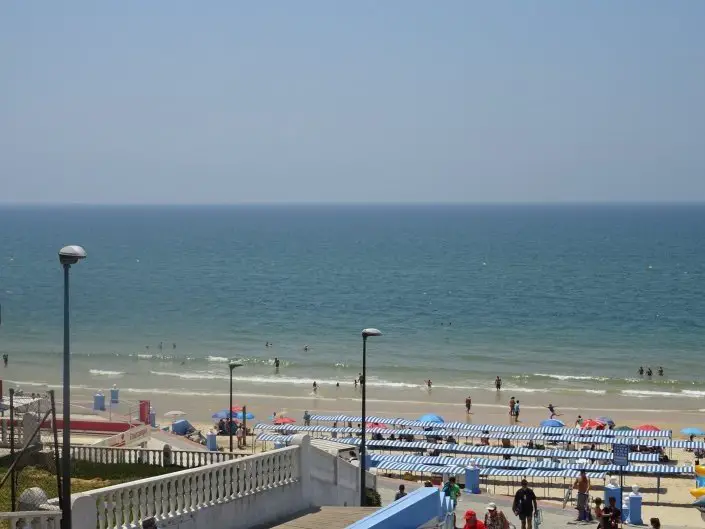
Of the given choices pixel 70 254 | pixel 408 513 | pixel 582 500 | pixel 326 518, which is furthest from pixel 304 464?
pixel 582 500

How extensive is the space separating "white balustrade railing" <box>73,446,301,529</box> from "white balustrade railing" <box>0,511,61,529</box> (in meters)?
0.39

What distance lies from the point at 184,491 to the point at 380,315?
256 feet

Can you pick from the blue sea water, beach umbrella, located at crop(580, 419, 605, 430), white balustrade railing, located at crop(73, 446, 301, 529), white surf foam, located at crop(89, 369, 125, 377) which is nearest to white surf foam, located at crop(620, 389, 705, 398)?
the blue sea water

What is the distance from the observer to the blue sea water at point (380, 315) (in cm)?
6256

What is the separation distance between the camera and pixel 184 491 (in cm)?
1312

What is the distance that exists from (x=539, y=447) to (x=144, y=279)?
92.8m

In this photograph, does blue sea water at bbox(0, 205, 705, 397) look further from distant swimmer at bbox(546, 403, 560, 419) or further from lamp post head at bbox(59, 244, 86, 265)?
lamp post head at bbox(59, 244, 86, 265)

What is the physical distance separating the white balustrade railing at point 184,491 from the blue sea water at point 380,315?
139 feet

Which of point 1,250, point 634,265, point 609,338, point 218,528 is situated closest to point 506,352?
point 609,338

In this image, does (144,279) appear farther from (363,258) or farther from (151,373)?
(151,373)

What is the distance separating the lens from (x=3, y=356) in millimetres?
64312

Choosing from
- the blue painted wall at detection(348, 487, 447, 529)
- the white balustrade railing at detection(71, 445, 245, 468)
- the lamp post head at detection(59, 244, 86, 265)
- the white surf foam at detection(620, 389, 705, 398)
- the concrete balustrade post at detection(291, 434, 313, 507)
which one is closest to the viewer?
the blue painted wall at detection(348, 487, 447, 529)

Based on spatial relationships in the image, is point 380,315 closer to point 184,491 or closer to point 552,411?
point 552,411

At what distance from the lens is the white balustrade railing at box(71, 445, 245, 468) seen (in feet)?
54.9
